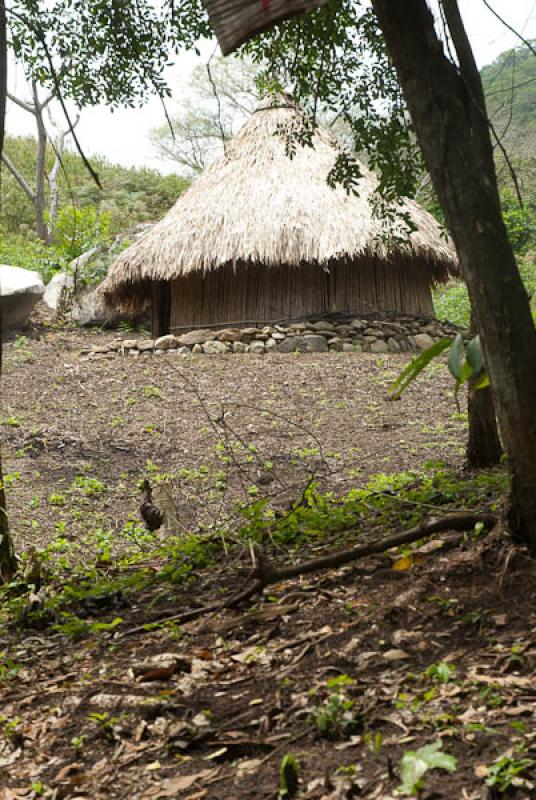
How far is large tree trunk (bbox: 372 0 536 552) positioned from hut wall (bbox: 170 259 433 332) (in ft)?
34.7

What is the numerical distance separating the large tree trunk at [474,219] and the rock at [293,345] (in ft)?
32.8

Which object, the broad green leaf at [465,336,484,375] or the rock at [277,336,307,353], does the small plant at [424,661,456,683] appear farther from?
the rock at [277,336,307,353]

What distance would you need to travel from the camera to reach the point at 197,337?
1323 cm

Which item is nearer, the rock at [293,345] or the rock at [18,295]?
the rock at [293,345]

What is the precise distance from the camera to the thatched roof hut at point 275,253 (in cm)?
1302

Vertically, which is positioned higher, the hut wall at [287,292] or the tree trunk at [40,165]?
the tree trunk at [40,165]

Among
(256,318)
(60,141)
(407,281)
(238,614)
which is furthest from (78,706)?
(60,141)

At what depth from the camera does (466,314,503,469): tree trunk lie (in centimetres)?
478

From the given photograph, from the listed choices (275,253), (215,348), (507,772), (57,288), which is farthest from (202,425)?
(57,288)

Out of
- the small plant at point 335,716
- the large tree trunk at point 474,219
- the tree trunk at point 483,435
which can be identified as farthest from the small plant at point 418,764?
the tree trunk at point 483,435

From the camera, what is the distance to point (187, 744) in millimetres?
2350

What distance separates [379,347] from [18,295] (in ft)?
20.0

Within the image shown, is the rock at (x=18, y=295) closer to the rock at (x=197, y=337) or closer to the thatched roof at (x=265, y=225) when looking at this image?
the thatched roof at (x=265, y=225)

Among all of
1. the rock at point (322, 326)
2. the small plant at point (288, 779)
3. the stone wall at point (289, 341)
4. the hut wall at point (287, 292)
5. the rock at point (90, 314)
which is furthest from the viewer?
the rock at point (90, 314)
